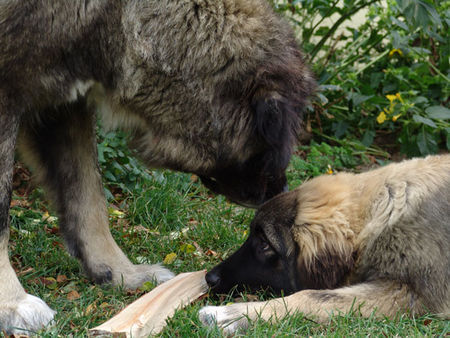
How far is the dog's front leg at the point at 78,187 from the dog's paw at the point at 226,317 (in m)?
0.78

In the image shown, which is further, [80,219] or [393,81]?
[393,81]

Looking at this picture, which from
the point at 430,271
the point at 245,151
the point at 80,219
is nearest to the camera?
the point at 430,271

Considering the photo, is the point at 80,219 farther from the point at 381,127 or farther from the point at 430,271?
the point at 381,127

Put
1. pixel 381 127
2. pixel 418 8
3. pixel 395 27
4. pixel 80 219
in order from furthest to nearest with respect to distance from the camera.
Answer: pixel 381 127
pixel 395 27
pixel 418 8
pixel 80 219

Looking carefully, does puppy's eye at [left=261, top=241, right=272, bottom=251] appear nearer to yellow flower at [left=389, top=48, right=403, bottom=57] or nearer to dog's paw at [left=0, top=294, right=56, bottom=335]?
dog's paw at [left=0, top=294, right=56, bottom=335]

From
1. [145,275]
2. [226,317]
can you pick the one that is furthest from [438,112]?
[226,317]

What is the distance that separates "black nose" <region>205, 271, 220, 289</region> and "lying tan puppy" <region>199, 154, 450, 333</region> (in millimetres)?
11

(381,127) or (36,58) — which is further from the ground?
(36,58)

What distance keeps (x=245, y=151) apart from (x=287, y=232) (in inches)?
20.9

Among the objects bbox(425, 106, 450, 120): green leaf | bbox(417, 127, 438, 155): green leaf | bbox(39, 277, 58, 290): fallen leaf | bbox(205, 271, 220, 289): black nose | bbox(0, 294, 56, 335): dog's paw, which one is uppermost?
bbox(425, 106, 450, 120): green leaf

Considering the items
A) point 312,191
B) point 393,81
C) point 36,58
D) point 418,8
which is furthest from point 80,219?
point 393,81

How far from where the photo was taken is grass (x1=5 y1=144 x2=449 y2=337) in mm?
3049

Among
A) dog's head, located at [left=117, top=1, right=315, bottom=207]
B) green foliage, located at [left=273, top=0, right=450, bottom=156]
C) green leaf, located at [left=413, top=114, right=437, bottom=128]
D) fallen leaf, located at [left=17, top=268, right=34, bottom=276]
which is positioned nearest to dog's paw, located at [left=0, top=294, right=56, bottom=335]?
fallen leaf, located at [left=17, top=268, right=34, bottom=276]

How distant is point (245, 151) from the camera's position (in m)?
3.63
